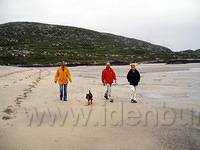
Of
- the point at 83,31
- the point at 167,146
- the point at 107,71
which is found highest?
the point at 83,31

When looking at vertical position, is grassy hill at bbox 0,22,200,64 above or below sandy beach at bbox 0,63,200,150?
above

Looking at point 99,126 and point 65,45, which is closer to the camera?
point 99,126

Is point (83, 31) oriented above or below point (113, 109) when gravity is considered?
above

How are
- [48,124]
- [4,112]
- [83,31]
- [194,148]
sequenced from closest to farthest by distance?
[194,148] → [48,124] → [4,112] → [83,31]

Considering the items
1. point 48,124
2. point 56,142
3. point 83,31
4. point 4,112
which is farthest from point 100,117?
point 83,31

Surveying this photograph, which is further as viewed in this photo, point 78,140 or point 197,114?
point 197,114

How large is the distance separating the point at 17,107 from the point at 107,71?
230 inches

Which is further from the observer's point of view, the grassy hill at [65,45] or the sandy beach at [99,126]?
the grassy hill at [65,45]

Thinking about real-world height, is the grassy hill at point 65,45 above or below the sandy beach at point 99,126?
above

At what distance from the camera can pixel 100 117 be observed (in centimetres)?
782

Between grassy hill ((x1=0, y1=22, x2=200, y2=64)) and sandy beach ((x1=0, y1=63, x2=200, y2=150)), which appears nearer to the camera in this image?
sandy beach ((x1=0, y1=63, x2=200, y2=150))

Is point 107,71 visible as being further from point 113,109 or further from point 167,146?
point 167,146

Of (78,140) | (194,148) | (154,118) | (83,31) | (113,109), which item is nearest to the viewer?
(194,148)

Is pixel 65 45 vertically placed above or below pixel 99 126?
above
